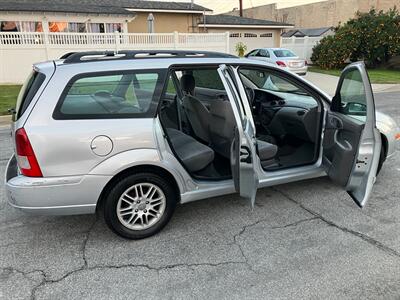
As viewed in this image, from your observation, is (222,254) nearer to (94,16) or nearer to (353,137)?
(353,137)

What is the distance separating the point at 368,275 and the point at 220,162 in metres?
1.76

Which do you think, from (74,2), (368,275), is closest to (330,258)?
(368,275)

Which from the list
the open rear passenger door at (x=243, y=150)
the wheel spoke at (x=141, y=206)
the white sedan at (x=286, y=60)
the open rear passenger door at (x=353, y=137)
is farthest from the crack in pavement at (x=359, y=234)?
the white sedan at (x=286, y=60)

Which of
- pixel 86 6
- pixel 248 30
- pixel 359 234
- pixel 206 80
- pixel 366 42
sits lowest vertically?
pixel 359 234

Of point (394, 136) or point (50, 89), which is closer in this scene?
point (50, 89)

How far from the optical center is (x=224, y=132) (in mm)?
3602

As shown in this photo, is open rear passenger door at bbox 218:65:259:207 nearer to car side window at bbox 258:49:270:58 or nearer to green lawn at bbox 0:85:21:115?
green lawn at bbox 0:85:21:115

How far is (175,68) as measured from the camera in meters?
3.17

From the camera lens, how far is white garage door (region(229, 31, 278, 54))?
78.5 ft

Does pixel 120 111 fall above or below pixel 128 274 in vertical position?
above

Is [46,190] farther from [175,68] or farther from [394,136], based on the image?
[394,136]

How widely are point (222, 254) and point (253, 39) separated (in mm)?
23421

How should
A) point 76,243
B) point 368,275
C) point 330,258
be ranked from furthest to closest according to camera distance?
point 76,243 → point 330,258 → point 368,275

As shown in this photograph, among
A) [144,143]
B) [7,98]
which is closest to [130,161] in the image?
[144,143]
